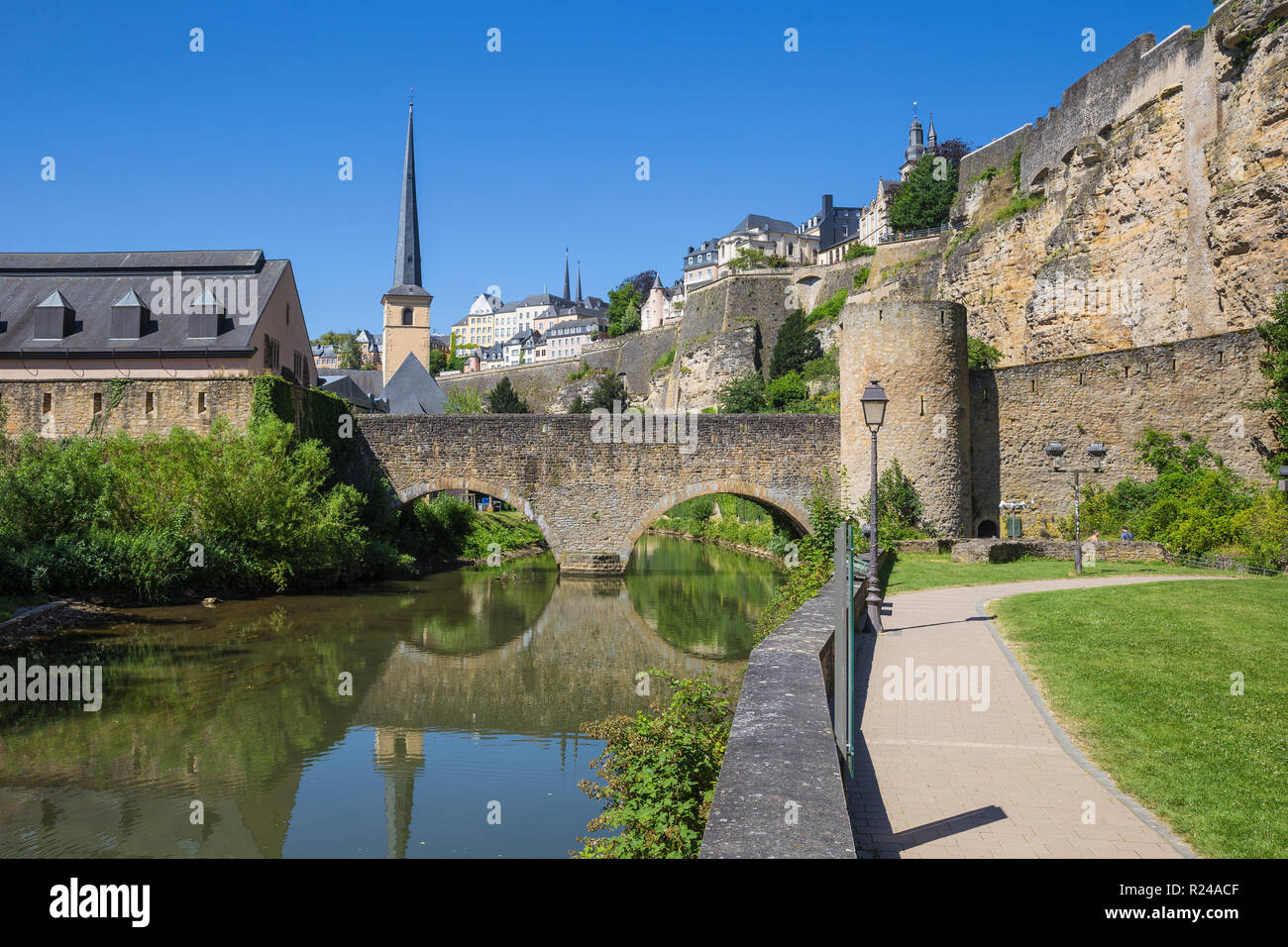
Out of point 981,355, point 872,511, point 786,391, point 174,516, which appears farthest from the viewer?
point 786,391

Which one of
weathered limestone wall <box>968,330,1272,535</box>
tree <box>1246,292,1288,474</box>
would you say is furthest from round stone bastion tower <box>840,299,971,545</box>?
tree <box>1246,292,1288,474</box>

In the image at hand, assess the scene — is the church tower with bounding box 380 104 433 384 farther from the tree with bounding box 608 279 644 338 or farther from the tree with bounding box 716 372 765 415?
the tree with bounding box 608 279 644 338

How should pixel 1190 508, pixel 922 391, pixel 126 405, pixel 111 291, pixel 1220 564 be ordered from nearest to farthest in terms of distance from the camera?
pixel 1220 564 → pixel 1190 508 → pixel 922 391 → pixel 126 405 → pixel 111 291

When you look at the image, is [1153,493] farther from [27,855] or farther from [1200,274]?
[27,855]

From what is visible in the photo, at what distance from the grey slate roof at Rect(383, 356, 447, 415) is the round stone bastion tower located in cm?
2323

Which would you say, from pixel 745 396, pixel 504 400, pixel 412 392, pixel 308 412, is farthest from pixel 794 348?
pixel 308 412

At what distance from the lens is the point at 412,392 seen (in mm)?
40656

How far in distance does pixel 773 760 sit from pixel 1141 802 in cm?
224

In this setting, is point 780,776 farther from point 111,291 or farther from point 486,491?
point 111,291

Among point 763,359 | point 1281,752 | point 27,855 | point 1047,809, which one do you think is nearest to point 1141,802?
point 1047,809

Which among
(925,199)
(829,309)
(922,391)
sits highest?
(925,199)

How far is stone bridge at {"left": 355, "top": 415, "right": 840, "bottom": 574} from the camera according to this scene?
2389 centimetres

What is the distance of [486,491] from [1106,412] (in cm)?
1583

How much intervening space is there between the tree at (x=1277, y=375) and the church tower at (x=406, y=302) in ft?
130
